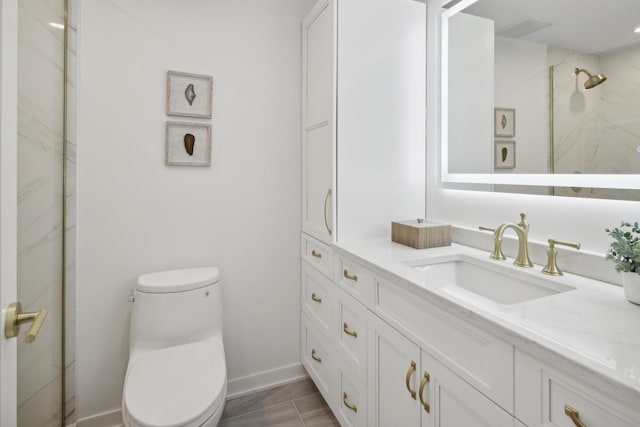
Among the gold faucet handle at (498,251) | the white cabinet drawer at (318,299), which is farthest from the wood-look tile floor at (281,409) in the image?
the gold faucet handle at (498,251)

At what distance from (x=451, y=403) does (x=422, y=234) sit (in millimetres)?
Result: 732

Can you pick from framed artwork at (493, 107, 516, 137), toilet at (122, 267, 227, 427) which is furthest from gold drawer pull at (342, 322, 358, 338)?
framed artwork at (493, 107, 516, 137)

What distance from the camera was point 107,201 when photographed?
1.70m

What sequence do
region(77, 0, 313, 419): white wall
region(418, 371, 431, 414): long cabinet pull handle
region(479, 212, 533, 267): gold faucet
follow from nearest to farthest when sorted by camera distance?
region(418, 371, 431, 414): long cabinet pull handle, region(479, 212, 533, 267): gold faucet, region(77, 0, 313, 419): white wall

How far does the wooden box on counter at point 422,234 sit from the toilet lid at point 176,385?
1.00m

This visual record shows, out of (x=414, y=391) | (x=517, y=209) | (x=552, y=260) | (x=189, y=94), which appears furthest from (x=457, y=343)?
(x=189, y=94)

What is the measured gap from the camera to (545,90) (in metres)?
1.29

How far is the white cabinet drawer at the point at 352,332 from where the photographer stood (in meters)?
1.39

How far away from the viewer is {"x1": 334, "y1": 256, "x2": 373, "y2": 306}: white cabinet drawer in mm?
1338

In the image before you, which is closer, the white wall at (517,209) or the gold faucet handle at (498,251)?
the white wall at (517,209)

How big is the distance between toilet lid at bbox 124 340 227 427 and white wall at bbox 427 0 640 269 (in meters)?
1.30

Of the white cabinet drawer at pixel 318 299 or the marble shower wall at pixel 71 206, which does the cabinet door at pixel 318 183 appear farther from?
the marble shower wall at pixel 71 206

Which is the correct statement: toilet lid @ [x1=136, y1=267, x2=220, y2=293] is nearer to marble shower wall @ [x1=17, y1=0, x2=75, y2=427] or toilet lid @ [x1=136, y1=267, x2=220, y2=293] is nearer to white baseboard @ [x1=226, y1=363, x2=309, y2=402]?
marble shower wall @ [x1=17, y1=0, x2=75, y2=427]

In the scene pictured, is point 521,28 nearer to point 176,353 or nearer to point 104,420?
point 176,353
